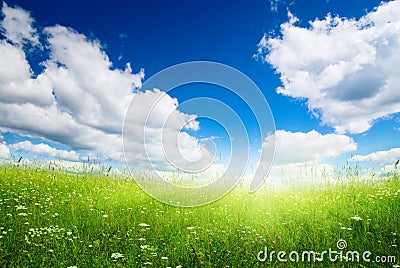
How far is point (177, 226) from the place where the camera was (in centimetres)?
713

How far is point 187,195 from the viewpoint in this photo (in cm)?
1060

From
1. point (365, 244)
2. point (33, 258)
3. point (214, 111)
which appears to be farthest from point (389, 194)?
point (33, 258)

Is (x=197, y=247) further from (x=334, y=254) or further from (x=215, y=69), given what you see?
(x=215, y=69)

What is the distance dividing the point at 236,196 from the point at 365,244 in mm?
4992

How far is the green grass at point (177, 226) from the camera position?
5.26 meters
